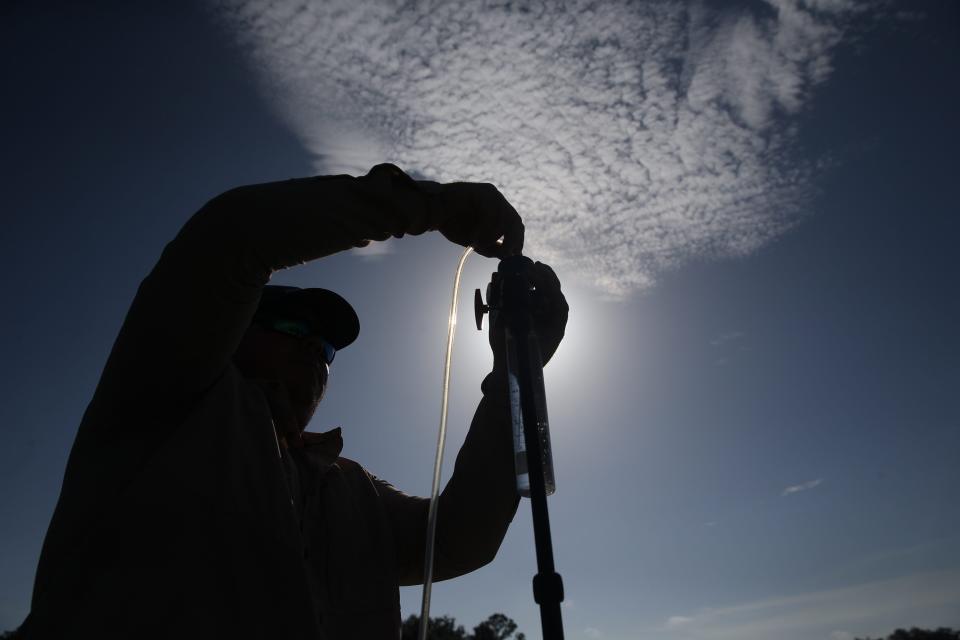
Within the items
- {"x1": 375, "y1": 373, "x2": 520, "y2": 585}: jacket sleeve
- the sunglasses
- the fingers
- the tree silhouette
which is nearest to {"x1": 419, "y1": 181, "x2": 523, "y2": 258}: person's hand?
the fingers

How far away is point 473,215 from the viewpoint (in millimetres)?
2135

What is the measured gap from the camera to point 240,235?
1720mm

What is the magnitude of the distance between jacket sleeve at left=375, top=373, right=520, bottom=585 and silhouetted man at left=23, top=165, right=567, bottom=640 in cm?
50

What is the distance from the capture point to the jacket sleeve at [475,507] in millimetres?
2797

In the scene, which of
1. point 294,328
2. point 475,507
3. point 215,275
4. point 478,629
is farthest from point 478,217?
point 478,629

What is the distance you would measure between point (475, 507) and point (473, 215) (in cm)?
155

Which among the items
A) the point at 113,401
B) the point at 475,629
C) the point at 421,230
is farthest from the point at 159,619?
the point at 475,629

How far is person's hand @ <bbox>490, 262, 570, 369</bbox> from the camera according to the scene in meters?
2.24

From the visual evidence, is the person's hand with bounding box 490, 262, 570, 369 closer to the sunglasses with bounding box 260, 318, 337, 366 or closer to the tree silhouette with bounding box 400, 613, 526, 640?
the sunglasses with bounding box 260, 318, 337, 366

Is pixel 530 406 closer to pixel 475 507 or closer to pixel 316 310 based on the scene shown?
pixel 475 507

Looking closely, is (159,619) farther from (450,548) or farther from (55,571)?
(450,548)

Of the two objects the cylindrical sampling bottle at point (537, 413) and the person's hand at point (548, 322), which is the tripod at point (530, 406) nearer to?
the cylindrical sampling bottle at point (537, 413)

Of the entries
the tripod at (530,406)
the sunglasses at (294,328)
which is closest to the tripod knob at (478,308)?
the tripod at (530,406)

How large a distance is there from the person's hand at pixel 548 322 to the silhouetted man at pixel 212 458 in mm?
47
